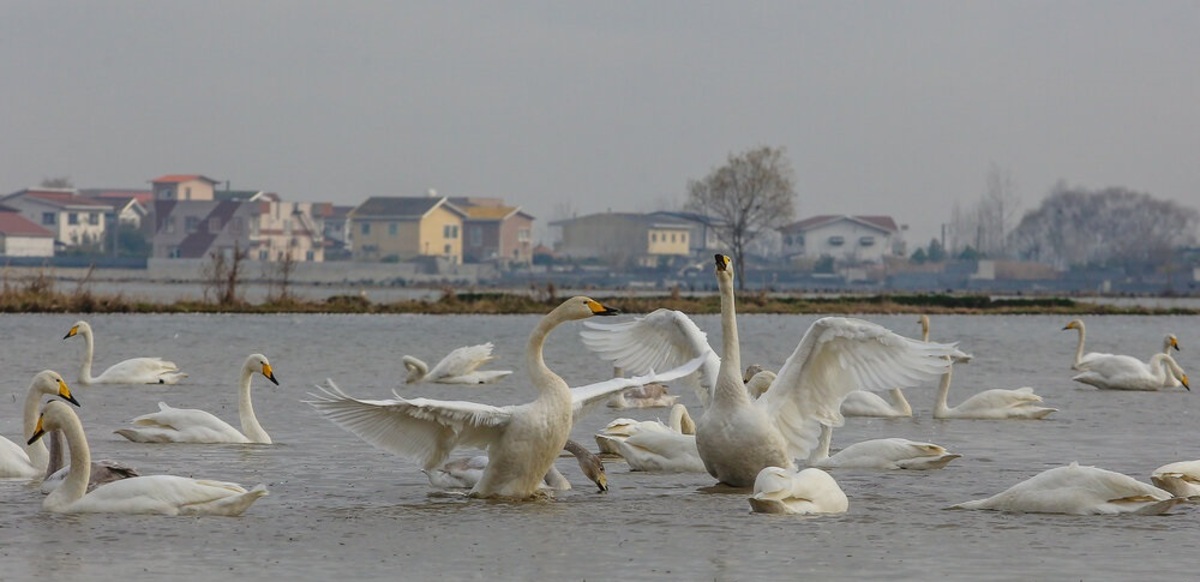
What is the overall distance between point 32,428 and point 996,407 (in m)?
9.24

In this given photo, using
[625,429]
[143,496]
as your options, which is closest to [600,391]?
[625,429]

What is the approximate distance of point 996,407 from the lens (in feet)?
58.0

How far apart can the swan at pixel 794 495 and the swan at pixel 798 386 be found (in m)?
0.96

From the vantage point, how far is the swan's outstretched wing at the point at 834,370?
11734 millimetres

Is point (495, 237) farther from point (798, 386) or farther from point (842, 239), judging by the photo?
point (798, 386)

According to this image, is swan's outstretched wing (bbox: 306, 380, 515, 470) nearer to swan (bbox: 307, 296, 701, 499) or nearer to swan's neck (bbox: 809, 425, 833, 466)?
swan (bbox: 307, 296, 701, 499)

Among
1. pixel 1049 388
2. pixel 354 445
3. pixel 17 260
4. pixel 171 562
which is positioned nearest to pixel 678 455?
pixel 354 445

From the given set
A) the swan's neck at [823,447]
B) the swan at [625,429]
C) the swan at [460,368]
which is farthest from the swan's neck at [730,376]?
the swan at [460,368]

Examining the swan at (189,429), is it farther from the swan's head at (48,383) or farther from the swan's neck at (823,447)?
the swan's neck at (823,447)

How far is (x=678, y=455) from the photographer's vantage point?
1299cm

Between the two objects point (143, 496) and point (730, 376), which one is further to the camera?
point (730, 376)

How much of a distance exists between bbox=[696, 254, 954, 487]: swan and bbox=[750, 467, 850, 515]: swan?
0.96 meters

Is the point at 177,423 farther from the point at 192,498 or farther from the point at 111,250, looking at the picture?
the point at 111,250

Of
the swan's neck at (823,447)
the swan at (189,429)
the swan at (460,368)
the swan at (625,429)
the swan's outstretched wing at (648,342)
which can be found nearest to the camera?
the swan's neck at (823,447)
